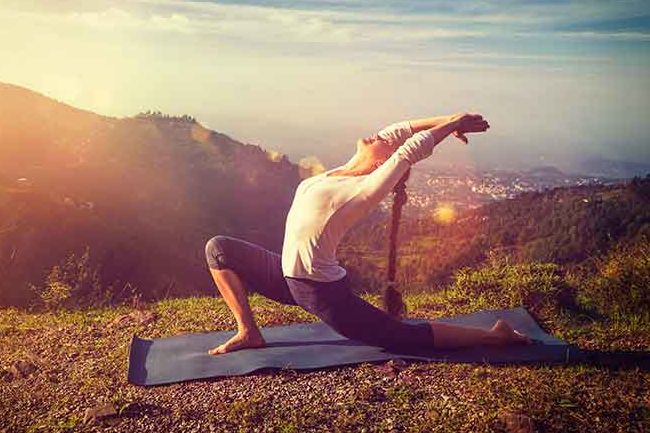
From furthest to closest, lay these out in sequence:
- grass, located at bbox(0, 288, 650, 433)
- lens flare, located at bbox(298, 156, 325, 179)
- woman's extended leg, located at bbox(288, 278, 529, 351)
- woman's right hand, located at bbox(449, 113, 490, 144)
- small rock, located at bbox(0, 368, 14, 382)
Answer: lens flare, located at bbox(298, 156, 325, 179), woman's right hand, located at bbox(449, 113, 490, 144), woman's extended leg, located at bbox(288, 278, 529, 351), small rock, located at bbox(0, 368, 14, 382), grass, located at bbox(0, 288, 650, 433)

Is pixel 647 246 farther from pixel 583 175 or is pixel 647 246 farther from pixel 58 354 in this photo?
pixel 583 175

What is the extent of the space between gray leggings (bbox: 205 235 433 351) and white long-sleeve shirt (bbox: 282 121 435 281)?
0.12 m

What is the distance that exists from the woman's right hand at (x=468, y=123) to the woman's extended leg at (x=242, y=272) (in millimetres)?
1673

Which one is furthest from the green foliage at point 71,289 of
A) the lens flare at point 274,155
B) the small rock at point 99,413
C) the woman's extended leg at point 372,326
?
the lens flare at point 274,155

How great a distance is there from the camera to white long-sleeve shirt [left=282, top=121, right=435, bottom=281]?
443 centimetres

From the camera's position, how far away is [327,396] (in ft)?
13.8

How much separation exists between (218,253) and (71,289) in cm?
329

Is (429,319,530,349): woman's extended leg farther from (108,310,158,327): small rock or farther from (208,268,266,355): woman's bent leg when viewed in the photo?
(108,310,158,327): small rock

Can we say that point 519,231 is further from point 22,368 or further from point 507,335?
point 22,368

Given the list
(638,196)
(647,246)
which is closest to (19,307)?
(647,246)

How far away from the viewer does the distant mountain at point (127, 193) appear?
20.3 meters

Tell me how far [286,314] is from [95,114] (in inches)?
2168

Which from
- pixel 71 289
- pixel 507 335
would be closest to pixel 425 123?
pixel 507 335

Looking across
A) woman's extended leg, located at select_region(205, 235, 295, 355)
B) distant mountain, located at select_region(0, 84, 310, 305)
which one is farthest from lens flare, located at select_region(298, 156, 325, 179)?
distant mountain, located at select_region(0, 84, 310, 305)
